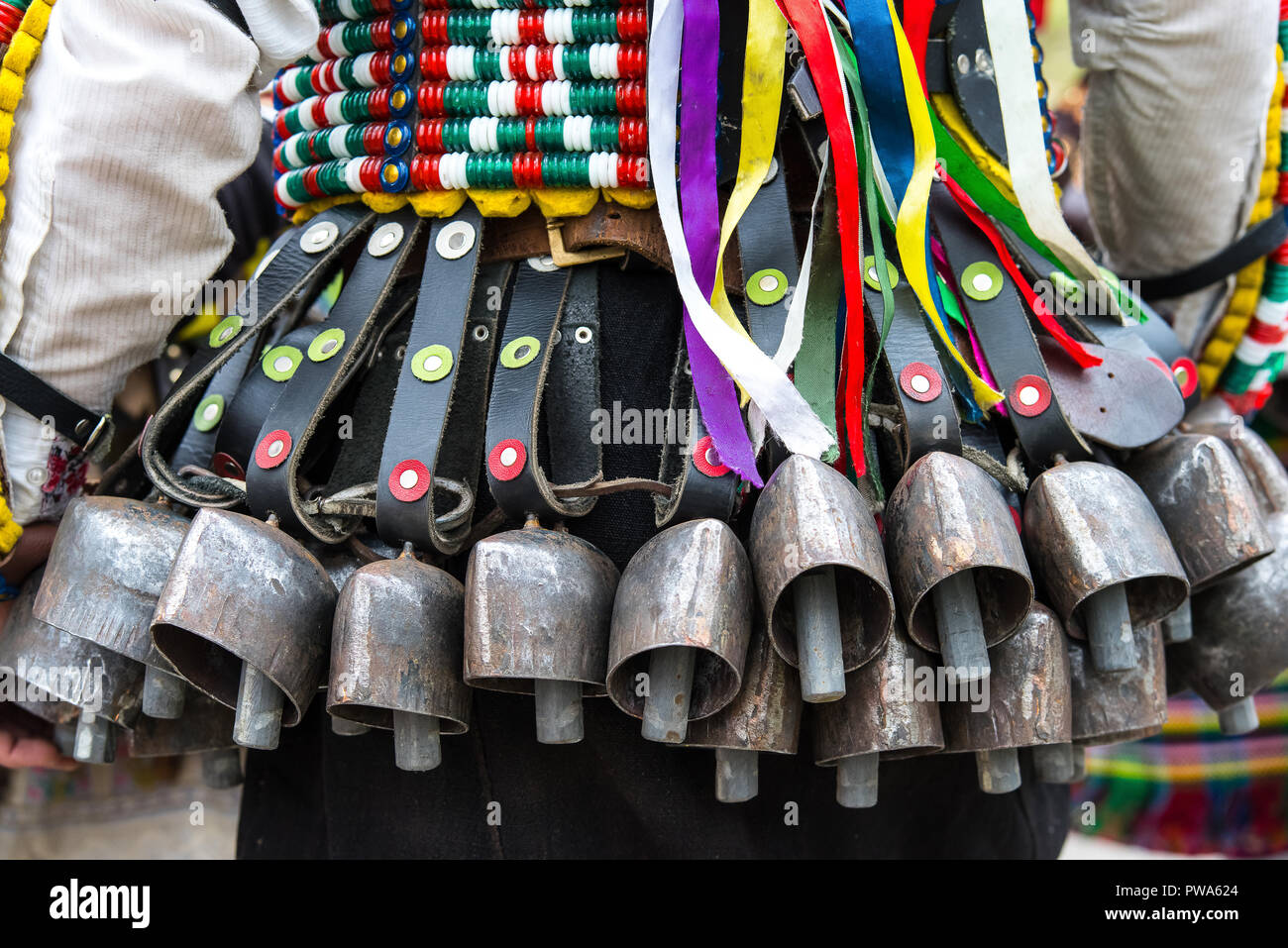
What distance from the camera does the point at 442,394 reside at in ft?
3.52

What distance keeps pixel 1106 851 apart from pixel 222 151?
258 cm

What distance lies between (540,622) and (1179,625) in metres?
0.60

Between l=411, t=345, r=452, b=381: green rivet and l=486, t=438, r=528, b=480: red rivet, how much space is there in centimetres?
9

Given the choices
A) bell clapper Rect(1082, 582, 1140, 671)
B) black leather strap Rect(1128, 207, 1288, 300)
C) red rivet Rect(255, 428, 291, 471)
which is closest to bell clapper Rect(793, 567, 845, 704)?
bell clapper Rect(1082, 582, 1140, 671)

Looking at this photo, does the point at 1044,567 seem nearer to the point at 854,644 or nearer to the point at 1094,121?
the point at 854,644

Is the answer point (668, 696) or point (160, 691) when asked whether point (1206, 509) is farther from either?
point (160, 691)

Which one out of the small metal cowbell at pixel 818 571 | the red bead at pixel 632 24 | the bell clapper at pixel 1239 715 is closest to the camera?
the small metal cowbell at pixel 818 571

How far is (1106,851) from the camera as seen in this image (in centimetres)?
286

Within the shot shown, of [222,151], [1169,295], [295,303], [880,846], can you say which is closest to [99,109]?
[222,151]

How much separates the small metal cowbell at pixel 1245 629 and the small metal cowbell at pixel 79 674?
1.02m

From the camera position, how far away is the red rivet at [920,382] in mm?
1021

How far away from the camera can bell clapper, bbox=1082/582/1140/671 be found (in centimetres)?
99

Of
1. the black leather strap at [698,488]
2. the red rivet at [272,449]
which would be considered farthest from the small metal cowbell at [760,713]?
the red rivet at [272,449]

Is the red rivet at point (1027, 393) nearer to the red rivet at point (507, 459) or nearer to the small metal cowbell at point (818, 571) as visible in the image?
the small metal cowbell at point (818, 571)
